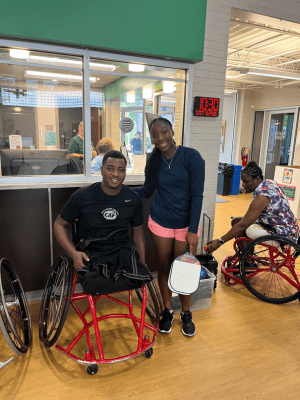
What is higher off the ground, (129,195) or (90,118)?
(90,118)

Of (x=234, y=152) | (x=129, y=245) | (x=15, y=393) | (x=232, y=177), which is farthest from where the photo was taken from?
(x=234, y=152)

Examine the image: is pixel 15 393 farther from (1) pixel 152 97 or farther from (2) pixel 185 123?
(1) pixel 152 97

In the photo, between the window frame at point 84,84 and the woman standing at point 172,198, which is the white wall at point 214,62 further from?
the woman standing at point 172,198

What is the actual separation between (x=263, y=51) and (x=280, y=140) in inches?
117

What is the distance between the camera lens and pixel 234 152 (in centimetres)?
948

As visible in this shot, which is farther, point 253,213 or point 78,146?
point 78,146

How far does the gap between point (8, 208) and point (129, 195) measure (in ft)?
3.57

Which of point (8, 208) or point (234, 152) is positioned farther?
point (234, 152)

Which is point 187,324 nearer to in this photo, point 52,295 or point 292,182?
point 52,295

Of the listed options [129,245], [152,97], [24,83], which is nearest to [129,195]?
[129,245]

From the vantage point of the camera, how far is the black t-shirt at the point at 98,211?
2.02 m

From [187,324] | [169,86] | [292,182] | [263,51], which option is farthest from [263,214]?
[263,51]

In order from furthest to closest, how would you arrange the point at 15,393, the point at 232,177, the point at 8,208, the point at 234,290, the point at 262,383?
the point at 232,177, the point at 234,290, the point at 8,208, the point at 262,383, the point at 15,393

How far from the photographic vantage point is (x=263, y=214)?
2.81 metres
